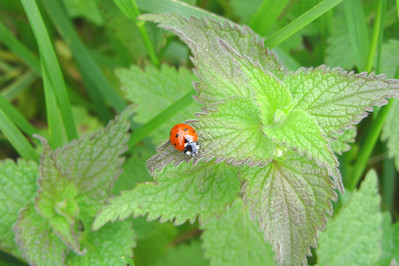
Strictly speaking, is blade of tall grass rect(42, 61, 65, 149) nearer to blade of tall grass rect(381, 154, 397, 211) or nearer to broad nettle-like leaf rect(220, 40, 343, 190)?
broad nettle-like leaf rect(220, 40, 343, 190)

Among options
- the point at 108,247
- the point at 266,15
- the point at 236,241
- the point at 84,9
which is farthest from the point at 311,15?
the point at 84,9

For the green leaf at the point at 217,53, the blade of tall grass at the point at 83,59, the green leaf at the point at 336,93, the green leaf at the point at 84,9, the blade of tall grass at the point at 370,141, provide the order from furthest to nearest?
the green leaf at the point at 84,9 → the blade of tall grass at the point at 83,59 → the blade of tall grass at the point at 370,141 → the green leaf at the point at 217,53 → the green leaf at the point at 336,93

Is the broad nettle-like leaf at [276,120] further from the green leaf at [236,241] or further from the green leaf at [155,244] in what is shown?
the green leaf at [155,244]

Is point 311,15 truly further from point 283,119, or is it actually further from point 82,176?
point 82,176

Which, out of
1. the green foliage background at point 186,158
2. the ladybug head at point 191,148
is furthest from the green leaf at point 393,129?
the ladybug head at point 191,148

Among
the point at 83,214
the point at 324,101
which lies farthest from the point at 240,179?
the point at 83,214

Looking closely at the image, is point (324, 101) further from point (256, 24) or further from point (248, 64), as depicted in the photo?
point (256, 24)

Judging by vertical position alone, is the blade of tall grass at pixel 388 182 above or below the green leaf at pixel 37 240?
below
